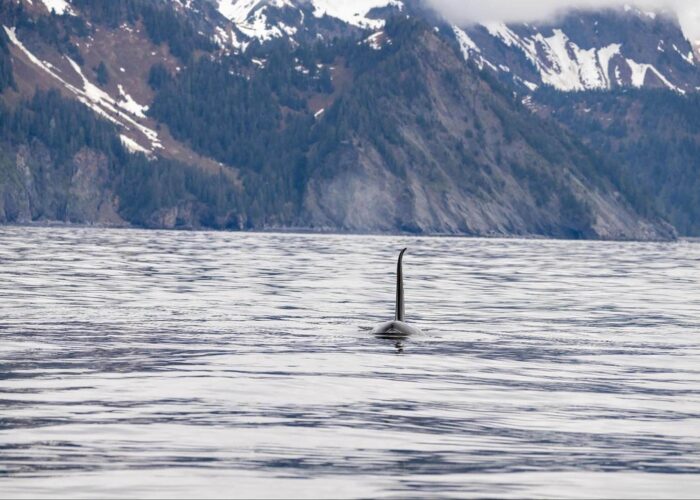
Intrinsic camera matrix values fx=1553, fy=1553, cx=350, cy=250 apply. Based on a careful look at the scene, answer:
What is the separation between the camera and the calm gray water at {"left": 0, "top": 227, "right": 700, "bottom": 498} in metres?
28.4

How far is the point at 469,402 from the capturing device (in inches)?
1597

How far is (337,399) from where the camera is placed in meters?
40.7

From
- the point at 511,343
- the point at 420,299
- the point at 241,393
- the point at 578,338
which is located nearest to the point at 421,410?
the point at 241,393

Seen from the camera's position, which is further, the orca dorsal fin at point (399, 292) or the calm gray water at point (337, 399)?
the orca dorsal fin at point (399, 292)

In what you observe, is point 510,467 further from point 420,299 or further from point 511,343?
point 420,299

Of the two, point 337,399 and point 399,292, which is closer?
point 337,399

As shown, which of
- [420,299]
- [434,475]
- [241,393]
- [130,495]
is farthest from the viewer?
[420,299]

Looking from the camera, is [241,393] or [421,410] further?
[241,393]

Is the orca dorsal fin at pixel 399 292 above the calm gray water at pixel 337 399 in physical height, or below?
above

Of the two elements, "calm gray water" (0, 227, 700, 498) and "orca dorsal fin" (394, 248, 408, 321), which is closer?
"calm gray water" (0, 227, 700, 498)

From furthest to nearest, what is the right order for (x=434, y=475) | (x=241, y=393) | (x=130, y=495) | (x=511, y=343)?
(x=511, y=343), (x=241, y=393), (x=434, y=475), (x=130, y=495)

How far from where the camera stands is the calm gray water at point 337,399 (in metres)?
28.4

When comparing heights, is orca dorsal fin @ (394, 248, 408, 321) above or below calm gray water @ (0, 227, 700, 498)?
above

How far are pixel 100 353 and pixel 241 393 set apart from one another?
37.8 ft
